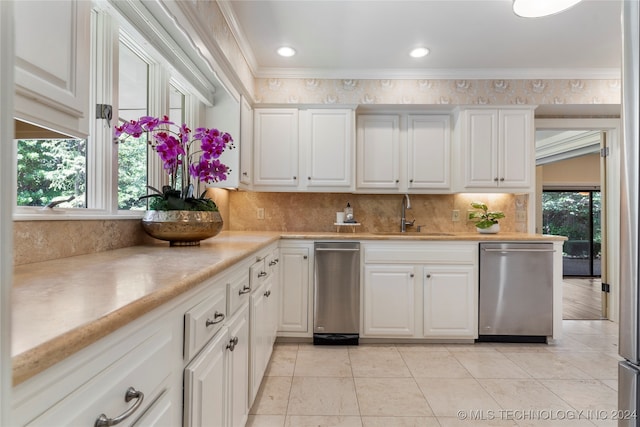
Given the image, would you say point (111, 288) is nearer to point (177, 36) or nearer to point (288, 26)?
point (177, 36)

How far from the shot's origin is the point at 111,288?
2.51 feet

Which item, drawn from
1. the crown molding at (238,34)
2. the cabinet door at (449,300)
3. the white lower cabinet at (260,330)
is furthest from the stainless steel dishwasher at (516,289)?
the crown molding at (238,34)

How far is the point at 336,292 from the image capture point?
2.84 metres

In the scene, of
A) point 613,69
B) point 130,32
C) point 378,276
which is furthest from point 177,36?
point 613,69

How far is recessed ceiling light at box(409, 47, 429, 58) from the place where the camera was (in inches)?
111

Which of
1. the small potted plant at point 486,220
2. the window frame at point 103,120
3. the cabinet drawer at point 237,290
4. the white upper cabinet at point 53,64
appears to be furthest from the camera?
the small potted plant at point 486,220

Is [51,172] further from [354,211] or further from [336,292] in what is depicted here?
[354,211]

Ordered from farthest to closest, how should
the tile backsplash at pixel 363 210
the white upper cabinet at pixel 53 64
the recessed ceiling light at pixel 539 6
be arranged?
1. the tile backsplash at pixel 363 210
2. the recessed ceiling light at pixel 539 6
3. the white upper cabinet at pixel 53 64

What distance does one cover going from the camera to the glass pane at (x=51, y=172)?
119 cm

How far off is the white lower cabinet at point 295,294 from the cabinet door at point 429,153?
A: 134 cm

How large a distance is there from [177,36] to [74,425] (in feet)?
6.33

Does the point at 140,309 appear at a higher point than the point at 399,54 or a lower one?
lower

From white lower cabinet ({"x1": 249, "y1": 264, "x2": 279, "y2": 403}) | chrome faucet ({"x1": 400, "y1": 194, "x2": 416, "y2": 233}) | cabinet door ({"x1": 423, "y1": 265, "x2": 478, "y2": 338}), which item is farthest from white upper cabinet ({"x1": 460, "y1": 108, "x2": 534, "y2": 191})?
white lower cabinet ({"x1": 249, "y1": 264, "x2": 279, "y2": 403})

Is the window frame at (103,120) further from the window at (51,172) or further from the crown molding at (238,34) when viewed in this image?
the crown molding at (238,34)
